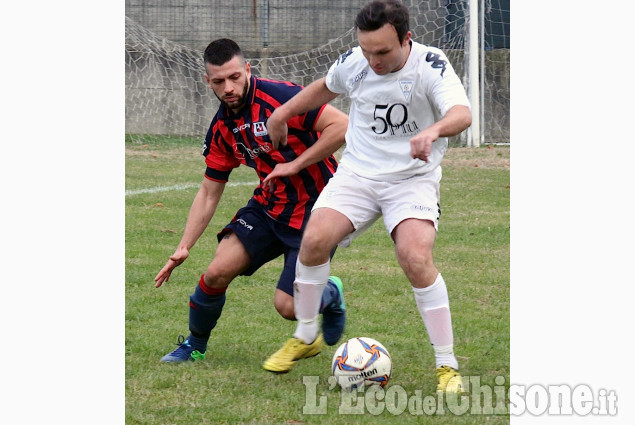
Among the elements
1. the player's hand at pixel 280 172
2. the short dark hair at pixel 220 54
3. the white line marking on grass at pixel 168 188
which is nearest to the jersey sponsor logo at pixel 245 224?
the player's hand at pixel 280 172

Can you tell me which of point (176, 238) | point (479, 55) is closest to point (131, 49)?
point (479, 55)

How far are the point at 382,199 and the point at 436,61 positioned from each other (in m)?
0.69

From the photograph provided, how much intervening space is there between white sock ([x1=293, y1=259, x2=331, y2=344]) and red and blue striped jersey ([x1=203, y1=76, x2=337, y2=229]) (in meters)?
0.44

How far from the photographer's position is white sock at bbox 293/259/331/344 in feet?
14.5

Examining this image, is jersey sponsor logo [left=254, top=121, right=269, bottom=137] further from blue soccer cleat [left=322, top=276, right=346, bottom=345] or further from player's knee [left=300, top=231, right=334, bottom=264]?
blue soccer cleat [left=322, top=276, right=346, bottom=345]

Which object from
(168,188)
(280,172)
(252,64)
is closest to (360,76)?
(280,172)

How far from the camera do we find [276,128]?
14.9ft

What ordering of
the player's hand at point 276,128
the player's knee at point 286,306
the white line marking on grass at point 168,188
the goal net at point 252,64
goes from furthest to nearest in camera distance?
the goal net at point 252,64, the white line marking on grass at point 168,188, the player's knee at point 286,306, the player's hand at point 276,128

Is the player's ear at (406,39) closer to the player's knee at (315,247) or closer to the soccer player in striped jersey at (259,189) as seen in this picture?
the soccer player in striped jersey at (259,189)

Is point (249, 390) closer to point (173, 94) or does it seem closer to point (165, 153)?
point (165, 153)

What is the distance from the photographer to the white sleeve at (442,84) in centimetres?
399

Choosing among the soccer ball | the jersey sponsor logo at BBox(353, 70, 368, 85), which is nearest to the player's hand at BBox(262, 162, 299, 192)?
the jersey sponsor logo at BBox(353, 70, 368, 85)

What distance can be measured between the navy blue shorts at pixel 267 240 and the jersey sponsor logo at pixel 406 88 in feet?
3.31

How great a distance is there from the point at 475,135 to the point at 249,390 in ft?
37.3
